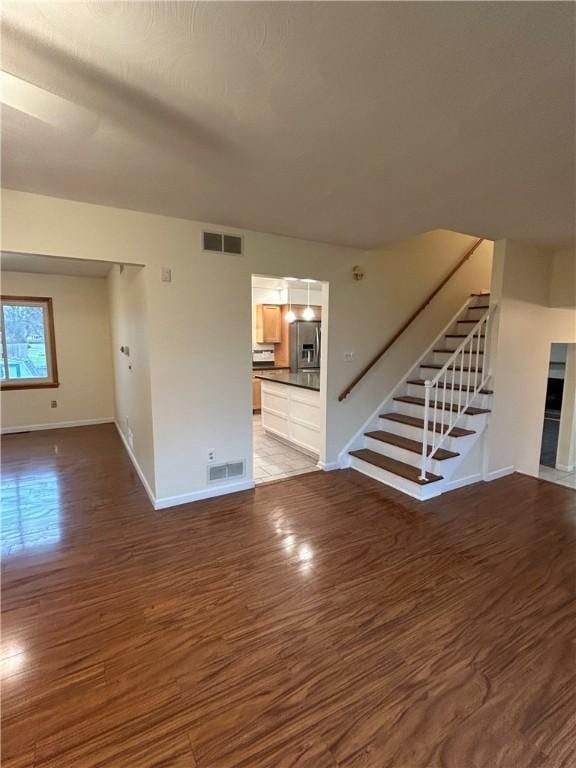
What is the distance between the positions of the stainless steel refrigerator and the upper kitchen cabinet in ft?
1.25

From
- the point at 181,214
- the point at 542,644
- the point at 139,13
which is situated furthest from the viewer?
the point at 181,214

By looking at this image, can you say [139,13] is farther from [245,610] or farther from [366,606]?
[366,606]

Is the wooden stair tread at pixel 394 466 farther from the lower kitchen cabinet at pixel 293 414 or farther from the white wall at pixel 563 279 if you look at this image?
the white wall at pixel 563 279

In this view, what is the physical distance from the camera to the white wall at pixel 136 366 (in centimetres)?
323

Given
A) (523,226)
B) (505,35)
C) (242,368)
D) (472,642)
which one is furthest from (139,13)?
(523,226)

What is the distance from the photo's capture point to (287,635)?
1.90m

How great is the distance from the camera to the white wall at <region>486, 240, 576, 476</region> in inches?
152

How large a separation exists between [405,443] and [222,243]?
2.83 metres

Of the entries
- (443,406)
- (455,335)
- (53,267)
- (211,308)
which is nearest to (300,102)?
(211,308)

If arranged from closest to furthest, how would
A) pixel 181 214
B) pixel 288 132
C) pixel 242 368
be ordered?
pixel 288 132
pixel 181 214
pixel 242 368

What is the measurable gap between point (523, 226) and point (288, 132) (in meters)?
2.63

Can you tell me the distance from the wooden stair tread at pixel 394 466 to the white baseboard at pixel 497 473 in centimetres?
86

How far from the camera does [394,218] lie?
2.98 meters

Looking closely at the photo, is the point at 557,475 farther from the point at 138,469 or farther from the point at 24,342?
the point at 24,342
